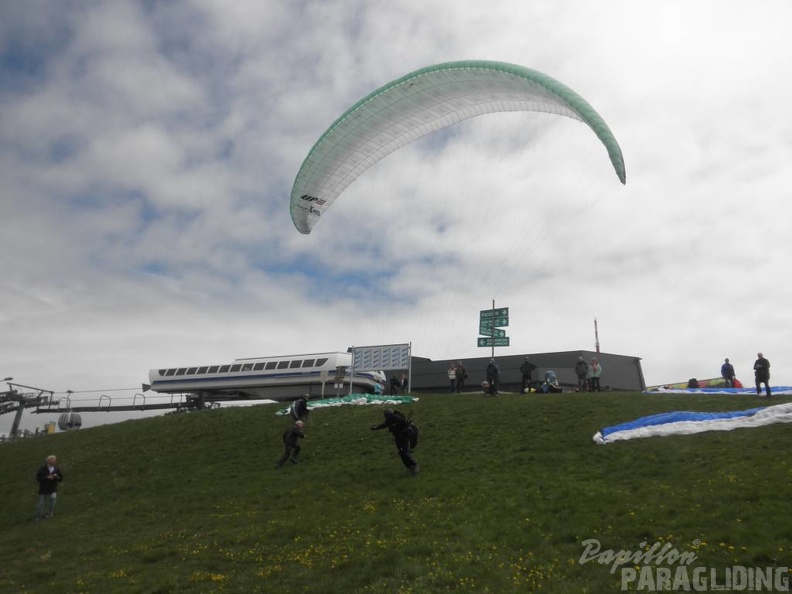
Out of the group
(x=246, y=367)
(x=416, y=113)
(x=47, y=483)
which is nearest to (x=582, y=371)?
(x=416, y=113)

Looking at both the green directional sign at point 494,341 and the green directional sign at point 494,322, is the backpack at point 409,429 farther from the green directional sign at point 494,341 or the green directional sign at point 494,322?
the green directional sign at point 494,322

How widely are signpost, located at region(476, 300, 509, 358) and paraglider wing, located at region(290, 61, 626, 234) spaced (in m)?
12.7

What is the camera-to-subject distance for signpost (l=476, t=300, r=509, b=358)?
32.8 meters

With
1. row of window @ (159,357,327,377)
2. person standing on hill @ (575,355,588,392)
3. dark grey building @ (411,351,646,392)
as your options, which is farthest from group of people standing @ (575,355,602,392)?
row of window @ (159,357,327,377)

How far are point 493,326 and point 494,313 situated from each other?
83cm

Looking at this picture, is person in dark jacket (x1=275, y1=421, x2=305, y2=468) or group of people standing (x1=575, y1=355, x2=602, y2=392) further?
group of people standing (x1=575, y1=355, x2=602, y2=392)

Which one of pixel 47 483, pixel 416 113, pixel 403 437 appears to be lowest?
pixel 47 483

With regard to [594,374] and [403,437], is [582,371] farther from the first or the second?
[403,437]

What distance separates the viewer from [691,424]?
16.9m

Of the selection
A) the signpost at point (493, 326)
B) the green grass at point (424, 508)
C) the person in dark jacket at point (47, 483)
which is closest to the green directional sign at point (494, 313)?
the signpost at point (493, 326)

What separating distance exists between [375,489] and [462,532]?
4.54 metres

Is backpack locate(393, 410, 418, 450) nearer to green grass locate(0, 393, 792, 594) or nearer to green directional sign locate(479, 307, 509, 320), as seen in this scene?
green grass locate(0, 393, 792, 594)

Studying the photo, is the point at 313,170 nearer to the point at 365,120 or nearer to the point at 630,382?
the point at 365,120

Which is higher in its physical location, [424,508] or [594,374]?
[594,374]
